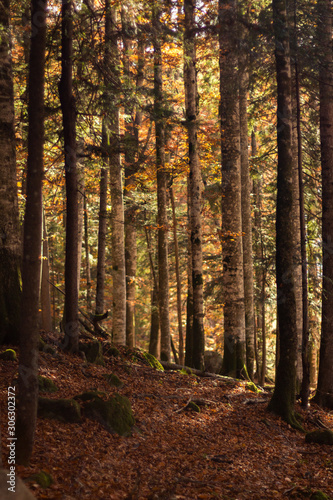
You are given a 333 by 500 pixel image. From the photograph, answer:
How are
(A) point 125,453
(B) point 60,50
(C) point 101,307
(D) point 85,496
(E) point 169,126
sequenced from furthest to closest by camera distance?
(C) point 101,307 < (E) point 169,126 < (B) point 60,50 < (A) point 125,453 < (D) point 85,496

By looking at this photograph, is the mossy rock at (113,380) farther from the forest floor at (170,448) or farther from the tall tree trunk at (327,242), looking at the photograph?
the tall tree trunk at (327,242)

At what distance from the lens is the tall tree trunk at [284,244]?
A: 9.35 m

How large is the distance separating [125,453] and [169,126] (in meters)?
10.1

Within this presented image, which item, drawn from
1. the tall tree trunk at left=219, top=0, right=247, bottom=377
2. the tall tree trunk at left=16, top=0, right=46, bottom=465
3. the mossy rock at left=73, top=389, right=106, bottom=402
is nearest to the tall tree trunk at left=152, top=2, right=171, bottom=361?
the tall tree trunk at left=219, top=0, right=247, bottom=377

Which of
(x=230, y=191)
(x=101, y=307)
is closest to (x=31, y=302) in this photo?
(x=230, y=191)

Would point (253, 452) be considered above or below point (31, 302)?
below

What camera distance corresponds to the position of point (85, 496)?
4.62 metres

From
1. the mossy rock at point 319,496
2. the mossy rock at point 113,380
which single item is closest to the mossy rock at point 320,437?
the mossy rock at point 319,496

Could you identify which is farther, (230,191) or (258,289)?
(258,289)

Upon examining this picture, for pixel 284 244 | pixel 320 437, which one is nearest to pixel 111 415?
pixel 320 437

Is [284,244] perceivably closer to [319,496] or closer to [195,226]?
[195,226]

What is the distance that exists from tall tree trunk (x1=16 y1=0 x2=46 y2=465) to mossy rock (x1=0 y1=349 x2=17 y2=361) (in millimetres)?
3142

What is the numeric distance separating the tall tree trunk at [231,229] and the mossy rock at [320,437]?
450 centimetres

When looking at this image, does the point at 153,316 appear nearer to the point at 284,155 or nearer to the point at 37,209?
the point at 284,155
